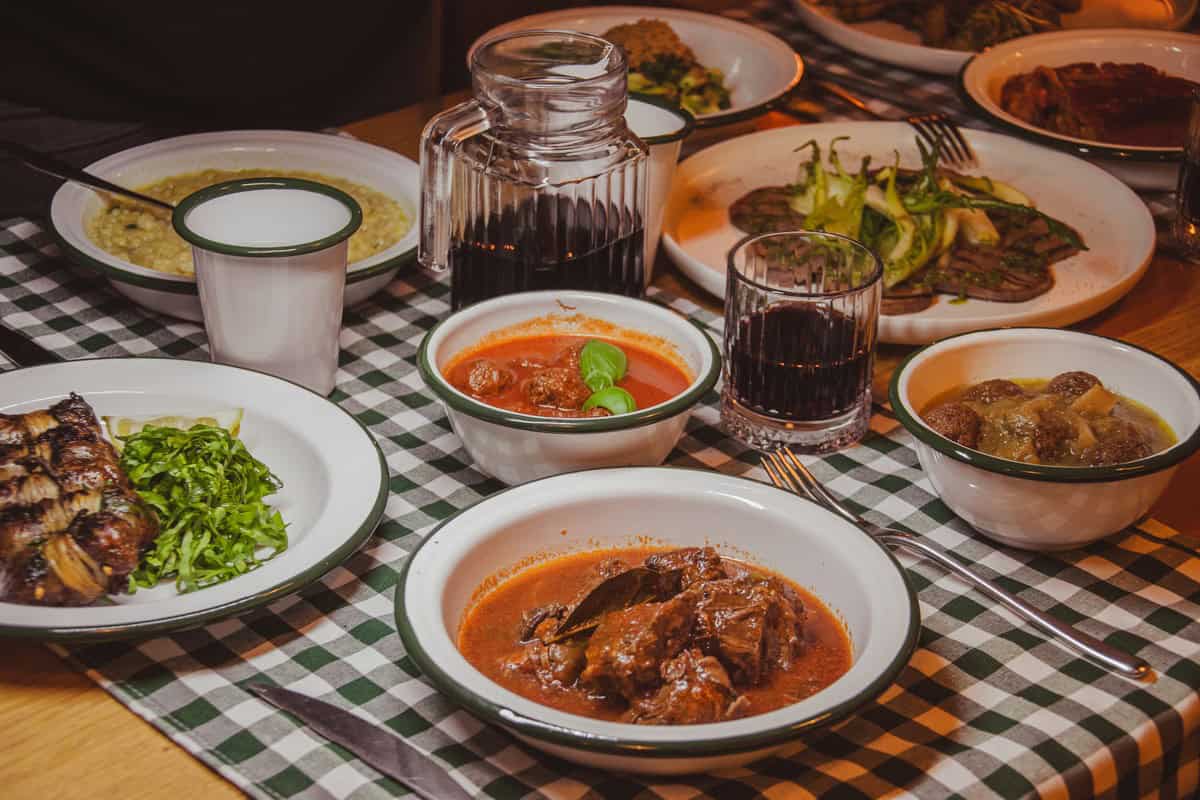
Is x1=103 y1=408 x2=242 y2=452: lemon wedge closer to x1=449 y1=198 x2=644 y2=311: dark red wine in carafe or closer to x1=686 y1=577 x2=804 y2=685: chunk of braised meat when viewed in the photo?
x1=449 y1=198 x2=644 y2=311: dark red wine in carafe

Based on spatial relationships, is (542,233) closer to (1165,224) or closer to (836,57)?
(1165,224)

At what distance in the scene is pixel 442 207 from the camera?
2.10 metres

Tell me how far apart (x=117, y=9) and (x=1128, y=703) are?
317cm

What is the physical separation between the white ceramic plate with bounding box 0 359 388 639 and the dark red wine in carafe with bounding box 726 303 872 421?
0.57 m

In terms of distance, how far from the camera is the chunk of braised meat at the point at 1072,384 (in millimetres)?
1896

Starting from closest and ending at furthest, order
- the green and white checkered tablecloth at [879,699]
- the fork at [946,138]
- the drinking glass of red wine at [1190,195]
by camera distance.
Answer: the green and white checkered tablecloth at [879,699]
the drinking glass of red wine at [1190,195]
the fork at [946,138]

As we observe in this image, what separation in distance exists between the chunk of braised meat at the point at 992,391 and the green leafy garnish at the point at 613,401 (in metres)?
0.49

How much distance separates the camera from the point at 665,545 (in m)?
1.70

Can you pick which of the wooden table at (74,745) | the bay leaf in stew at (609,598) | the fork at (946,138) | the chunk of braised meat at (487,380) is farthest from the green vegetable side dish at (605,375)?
the fork at (946,138)

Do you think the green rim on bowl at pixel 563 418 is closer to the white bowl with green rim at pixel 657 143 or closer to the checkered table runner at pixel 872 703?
the checkered table runner at pixel 872 703

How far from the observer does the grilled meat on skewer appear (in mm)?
1526

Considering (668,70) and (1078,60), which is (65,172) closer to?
(668,70)

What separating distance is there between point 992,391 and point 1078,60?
6.01 ft

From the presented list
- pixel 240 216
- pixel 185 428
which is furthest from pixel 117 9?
pixel 185 428
